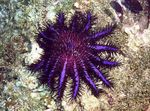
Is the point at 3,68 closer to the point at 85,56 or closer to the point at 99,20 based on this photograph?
the point at 85,56

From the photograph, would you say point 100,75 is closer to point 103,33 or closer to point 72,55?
point 72,55

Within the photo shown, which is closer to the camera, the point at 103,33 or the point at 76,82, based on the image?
the point at 76,82

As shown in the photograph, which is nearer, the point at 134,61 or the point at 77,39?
the point at 77,39

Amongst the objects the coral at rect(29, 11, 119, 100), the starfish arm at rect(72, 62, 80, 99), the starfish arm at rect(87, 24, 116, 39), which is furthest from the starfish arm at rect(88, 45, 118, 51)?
the starfish arm at rect(72, 62, 80, 99)

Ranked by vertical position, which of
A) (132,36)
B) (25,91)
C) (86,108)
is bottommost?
(86,108)

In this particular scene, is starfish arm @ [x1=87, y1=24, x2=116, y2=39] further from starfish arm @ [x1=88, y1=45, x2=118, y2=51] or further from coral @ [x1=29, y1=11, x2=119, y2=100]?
starfish arm @ [x1=88, y1=45, x2=118, y2=51]

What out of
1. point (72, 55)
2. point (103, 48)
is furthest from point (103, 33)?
point (72, 55)

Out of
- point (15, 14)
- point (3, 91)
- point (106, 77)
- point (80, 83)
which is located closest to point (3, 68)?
point (3, 91)

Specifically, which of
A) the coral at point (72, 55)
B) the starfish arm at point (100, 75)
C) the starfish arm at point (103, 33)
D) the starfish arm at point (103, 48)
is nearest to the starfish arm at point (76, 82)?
the coral at point (72, 55)
